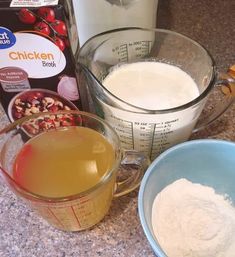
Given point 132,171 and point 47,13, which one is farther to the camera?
point 132,171

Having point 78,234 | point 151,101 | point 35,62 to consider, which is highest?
point 35,62

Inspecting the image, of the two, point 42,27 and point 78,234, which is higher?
point 42,27

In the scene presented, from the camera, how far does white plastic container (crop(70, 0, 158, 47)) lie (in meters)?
0.71

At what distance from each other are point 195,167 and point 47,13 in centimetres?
33

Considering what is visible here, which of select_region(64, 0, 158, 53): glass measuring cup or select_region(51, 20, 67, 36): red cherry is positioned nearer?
select_region(51, 20, 67, 36): red cherry

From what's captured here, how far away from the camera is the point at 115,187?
618 mm

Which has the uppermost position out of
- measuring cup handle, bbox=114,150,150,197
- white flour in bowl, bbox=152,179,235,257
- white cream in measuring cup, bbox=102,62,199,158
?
white cream in measuring cup, bbox=102,62,199,158

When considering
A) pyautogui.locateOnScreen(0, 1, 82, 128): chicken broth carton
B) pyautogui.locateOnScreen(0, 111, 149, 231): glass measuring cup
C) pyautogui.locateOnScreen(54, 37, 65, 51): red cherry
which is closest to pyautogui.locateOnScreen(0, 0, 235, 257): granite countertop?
pyautogui.locateOnScreen(0, 111, 149, 231): glass measuring cup

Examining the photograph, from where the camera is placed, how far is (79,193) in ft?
1.76

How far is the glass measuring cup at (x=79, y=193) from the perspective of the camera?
0.53 meters

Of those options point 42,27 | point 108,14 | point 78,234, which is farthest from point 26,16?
point 78,234

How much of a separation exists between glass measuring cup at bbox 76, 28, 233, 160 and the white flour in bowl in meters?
0.09

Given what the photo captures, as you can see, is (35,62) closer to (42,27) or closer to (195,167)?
(42,27)

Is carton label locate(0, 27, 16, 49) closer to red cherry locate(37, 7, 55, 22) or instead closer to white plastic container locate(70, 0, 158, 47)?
red cherry locate(37, 7, 55, 22)
